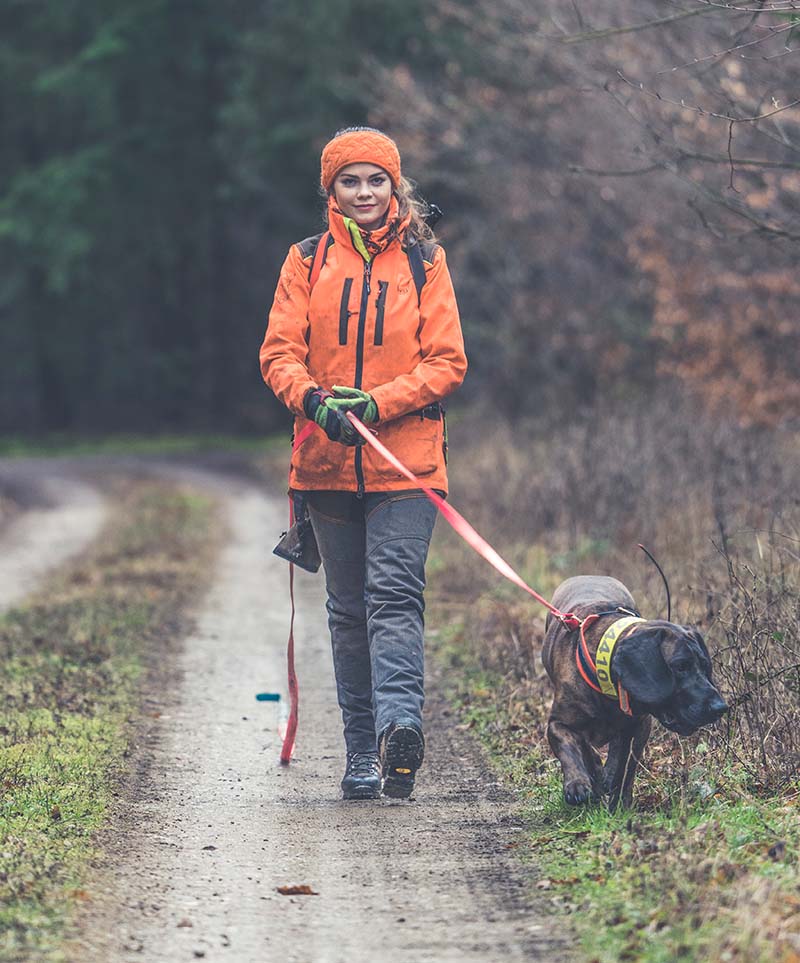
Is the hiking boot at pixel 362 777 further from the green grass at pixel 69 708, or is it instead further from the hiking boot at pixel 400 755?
the green grass at pixel 69 708

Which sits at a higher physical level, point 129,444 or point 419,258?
point 419,258

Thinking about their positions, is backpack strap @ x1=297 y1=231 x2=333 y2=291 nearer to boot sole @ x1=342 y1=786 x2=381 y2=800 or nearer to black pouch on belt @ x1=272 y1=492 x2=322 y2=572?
black pouch on belt @ x1=272 y1=492 x2=322 y2=572

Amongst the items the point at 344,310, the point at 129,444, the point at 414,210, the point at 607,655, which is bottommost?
the point at 129,444

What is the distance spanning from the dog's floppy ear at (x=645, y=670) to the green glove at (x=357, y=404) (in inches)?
47.1

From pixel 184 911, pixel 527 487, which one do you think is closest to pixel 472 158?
pixel 527 487

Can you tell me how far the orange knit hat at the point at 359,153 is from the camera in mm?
5535

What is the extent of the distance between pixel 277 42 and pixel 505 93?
1237 centimetres

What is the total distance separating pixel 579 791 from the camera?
16.8 feet

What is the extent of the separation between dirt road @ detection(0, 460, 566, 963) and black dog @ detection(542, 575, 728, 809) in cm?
38

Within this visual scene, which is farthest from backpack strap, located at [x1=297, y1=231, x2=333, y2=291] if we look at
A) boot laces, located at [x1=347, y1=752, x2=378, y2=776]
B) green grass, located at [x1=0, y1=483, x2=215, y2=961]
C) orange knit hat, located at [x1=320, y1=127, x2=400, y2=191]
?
green grass, located at [x1=0, y1=483, x2=215, y2=961]

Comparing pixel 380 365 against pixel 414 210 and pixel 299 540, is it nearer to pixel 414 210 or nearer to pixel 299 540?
pixel 414 210

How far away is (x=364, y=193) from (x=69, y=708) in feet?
9.97

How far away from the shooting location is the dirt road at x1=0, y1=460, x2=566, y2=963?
412 cm

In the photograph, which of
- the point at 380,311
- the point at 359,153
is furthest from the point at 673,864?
the point at 359,153
